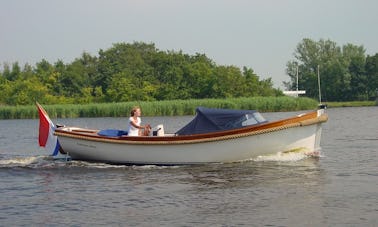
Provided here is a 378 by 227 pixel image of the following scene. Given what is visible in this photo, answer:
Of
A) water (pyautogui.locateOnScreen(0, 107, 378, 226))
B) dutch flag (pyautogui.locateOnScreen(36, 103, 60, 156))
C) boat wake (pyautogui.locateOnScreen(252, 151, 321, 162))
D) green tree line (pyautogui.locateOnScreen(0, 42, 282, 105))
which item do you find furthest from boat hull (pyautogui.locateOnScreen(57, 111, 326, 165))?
green tree line (pyautogui.locateOnScreen(0, 42, 282, 105))

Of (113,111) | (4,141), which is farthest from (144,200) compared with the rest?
(113,111)

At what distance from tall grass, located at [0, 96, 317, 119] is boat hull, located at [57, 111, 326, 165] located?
3460 cm

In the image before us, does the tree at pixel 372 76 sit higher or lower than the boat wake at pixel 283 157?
higher

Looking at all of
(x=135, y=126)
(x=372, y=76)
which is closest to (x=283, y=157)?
(x=135, y=126)

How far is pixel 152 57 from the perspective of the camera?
82125 millimetres

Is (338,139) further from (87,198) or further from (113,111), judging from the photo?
(113,111)

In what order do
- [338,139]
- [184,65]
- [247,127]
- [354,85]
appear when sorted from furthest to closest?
[354,85]
[184,65]
[338,139]
[247,127]

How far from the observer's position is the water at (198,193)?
35.7 ft

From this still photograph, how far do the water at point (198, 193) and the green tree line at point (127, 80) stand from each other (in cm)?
5123

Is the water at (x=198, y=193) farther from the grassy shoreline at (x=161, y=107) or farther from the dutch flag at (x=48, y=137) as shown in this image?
the grassy shoreline at (x=161, y=107)

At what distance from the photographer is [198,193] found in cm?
1327

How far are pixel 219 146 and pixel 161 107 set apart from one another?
35.8 m

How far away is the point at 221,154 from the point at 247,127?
1167mm

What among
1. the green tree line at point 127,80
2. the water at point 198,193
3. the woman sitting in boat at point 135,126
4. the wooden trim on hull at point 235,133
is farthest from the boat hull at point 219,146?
the green tree line at point 127,80
